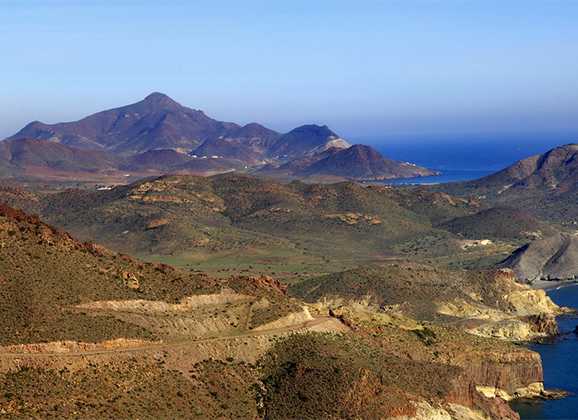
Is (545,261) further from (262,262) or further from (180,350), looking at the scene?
(180,350)

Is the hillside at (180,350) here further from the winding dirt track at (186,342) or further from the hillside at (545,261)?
the hillside at (545,261)

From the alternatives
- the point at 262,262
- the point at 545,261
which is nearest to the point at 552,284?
the point at 545,261

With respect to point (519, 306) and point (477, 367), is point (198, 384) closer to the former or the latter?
point (477, 367)

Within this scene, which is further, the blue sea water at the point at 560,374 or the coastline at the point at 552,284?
the coastline at the point at 552,284

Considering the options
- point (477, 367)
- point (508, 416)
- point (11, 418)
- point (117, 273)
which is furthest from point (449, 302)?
point (11, 418)

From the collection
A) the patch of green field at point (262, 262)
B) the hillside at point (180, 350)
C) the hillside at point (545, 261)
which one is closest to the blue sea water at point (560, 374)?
the hillside at point (180, 350)

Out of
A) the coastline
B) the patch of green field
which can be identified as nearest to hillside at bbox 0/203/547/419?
the patch of green field

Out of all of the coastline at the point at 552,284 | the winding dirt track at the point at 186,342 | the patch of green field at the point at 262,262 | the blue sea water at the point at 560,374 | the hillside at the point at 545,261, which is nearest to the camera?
the winding dirt track at the point at 186,342

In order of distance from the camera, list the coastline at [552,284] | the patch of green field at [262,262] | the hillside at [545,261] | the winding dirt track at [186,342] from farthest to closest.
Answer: the hillside at [545,261] → the coastline at [552,284] → the patch of green field at [262,262] → the winding dirt track at [186,342]
